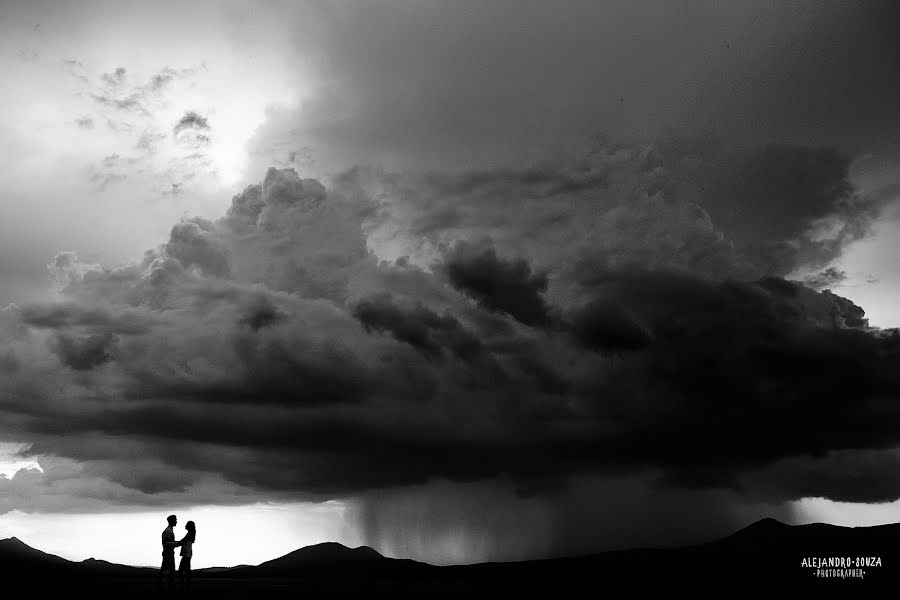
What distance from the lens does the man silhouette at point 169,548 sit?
46.9m

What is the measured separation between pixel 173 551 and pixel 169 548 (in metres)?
0.47

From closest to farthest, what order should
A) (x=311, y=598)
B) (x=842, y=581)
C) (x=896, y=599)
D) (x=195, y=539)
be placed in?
(x=195, y=539) < (x=311, y=598) < (x=896, y=599) < (x=842, y=581)

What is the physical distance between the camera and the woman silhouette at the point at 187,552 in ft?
157

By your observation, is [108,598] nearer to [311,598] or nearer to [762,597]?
[311,598]

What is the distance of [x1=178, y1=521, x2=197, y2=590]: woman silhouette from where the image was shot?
47.8 meters

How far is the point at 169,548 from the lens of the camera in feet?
157

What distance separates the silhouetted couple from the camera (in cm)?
4725

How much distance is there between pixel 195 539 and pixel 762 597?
61.7 meters

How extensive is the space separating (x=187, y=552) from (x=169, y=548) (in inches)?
48.2

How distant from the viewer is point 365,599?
64938 millimetres

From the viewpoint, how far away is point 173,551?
4816cm

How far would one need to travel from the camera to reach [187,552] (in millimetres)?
48562

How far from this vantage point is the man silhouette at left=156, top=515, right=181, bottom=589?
46875mm

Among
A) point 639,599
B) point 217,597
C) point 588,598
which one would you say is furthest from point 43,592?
point 639,599
